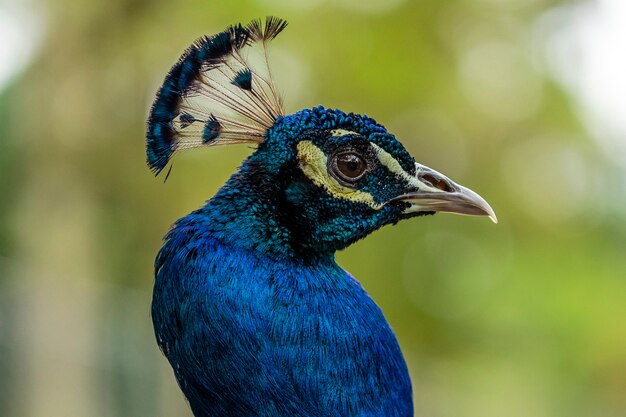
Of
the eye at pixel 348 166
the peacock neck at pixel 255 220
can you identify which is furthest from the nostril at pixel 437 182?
the peacock neck at pixel 255 220

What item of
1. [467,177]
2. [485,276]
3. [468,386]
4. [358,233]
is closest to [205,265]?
[358,233]

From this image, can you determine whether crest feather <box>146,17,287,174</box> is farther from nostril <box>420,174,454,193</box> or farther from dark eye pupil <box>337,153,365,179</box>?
nostril <box>420,174,454,193</box>

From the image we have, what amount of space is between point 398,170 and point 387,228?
209 inches

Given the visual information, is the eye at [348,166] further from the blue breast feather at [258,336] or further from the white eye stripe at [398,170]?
the blue breast feather at [258,336]

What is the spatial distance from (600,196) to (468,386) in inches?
92.6

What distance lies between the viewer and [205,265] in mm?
1199

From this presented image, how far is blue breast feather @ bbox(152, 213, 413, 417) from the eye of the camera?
1.17 metres

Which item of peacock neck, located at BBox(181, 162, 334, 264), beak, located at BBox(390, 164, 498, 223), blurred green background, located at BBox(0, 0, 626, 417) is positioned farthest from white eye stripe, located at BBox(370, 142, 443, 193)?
blurred green background, located at BBox(0, 0, 626, 417)

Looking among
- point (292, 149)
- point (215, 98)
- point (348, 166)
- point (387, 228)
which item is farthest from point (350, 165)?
point (387, 228)

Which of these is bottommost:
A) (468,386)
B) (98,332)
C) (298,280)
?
(468,386)

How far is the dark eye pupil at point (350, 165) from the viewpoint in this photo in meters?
1.34

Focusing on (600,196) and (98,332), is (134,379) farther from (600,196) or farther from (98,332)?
(600,196)

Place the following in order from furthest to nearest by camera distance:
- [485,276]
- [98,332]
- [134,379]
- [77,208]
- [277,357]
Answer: [485,276] → [134,379] → [98,332] → [77,208] → [277,357]

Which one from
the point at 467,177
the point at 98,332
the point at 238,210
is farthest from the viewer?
the point at 467,177
